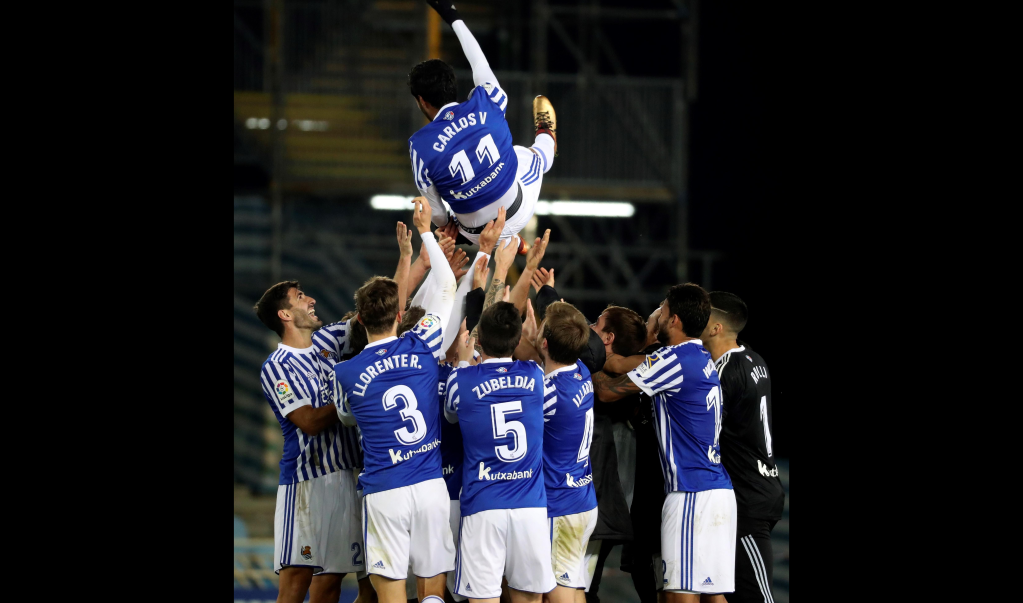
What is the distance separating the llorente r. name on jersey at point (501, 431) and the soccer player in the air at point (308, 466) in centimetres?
113

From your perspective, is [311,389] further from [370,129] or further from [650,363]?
[370,129]

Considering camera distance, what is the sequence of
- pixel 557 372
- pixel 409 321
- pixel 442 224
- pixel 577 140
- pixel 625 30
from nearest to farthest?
pixel 557 372, pixel 409 321, pixel 442 224, pixel 577 140, pixel 625 30

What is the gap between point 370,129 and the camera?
19000 mm

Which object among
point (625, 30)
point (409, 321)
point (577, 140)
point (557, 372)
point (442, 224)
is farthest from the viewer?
point (625, 30)

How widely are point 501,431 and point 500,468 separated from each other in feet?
0.79

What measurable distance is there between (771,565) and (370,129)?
42.4 ft

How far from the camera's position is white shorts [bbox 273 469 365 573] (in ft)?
24.7

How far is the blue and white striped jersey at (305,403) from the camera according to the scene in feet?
24.5

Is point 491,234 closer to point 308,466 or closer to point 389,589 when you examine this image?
point 308,466

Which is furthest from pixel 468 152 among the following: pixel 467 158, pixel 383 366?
pixel 383 366

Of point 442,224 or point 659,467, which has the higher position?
point 442,224

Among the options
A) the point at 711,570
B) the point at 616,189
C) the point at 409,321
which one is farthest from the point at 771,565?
the point at 616,189

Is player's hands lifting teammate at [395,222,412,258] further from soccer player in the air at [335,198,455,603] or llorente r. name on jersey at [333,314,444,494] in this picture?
llorente r. name on jersey at [333,314,444,494]

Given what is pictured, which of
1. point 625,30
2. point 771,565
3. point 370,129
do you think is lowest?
point 771,565
